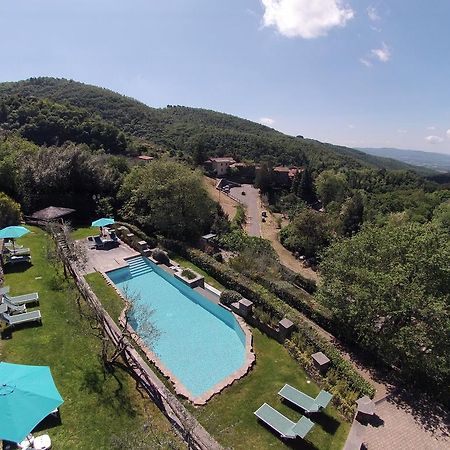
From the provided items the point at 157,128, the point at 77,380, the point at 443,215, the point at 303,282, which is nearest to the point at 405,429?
the point at 77,380

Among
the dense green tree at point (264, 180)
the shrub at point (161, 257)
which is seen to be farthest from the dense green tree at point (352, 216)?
the shrub at point (161, 257)

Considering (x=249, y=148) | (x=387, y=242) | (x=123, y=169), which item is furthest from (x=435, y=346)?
(x=249, y=148)

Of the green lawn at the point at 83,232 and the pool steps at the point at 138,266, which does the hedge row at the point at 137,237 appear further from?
the green lawn at the point at 83,232

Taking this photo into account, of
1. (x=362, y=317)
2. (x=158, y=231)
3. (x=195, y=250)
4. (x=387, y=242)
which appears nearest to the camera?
(x=362, y=317)

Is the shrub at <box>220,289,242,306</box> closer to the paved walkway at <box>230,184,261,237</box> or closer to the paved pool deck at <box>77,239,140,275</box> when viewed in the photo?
the paved pool deck at <box>77,239,140,275</box>

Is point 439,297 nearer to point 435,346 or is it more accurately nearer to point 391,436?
point 435,346

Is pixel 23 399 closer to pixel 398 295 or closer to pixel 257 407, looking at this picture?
pixel 257 407

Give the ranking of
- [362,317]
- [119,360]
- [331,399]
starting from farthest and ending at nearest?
[362,317] < [119,360] < [331,399]
